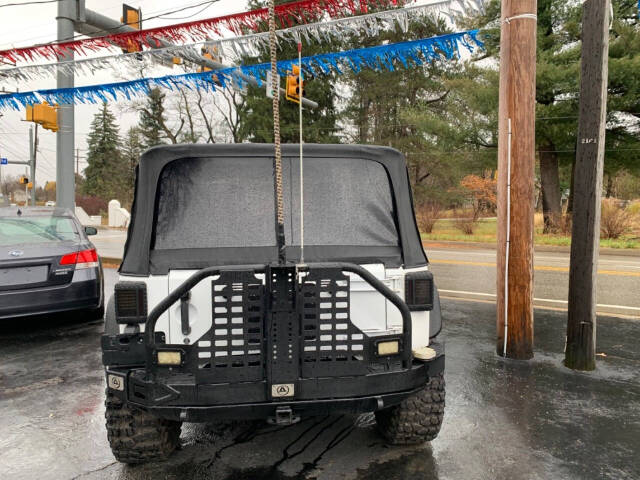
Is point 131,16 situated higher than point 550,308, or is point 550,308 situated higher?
point 131,16

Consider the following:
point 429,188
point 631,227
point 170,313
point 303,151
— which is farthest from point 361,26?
point 429,188

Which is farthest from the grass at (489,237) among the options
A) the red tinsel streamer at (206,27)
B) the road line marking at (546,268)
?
the red tinsel streamer at (206,27)

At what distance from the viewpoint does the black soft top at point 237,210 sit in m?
2.69

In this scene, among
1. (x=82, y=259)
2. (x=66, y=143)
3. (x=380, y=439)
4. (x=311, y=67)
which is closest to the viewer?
(x=380, y=439)

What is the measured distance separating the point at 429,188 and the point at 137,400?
3206 cm

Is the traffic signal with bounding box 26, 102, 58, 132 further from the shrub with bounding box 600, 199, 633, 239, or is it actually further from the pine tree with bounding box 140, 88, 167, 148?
the pine tree with bounding box 140, 88, 167, 148

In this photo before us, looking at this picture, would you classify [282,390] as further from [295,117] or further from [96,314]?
[295,117]

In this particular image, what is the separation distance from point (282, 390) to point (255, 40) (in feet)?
22.9

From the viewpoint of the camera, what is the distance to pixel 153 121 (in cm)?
4659

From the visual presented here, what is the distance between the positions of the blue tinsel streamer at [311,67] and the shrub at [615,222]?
1494 centimetres

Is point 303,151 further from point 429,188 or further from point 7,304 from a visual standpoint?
point 429,188

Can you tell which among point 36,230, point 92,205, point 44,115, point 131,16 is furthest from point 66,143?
point 92,205

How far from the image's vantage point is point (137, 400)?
2451 millimetres

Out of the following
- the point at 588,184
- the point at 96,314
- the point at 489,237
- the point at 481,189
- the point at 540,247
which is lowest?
the point at 96,314
